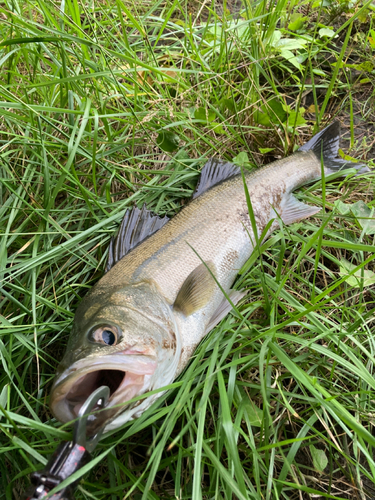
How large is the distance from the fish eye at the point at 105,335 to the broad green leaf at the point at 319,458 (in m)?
1.28

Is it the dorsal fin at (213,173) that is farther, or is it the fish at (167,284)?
the dorsal fin at (213,173)

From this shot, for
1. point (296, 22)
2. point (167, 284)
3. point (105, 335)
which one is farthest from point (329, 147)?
point (105, 335)

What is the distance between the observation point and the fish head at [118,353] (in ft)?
4.79

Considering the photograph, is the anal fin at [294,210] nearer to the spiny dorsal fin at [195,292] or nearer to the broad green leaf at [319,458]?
the spiny dorsal fin at [195,292]

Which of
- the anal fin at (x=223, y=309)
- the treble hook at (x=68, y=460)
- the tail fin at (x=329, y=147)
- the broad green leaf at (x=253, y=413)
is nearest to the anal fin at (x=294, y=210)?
the tail fin at (x=329, y=147)

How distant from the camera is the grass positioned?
5.65 ft

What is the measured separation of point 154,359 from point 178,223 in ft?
3.35

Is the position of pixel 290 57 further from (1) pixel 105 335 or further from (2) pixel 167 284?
(1) pixel 105 335

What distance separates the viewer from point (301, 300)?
2389mm

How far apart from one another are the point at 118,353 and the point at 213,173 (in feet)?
5.48

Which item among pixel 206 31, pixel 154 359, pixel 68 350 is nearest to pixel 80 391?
pixel 68 350

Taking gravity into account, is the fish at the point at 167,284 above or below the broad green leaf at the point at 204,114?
below

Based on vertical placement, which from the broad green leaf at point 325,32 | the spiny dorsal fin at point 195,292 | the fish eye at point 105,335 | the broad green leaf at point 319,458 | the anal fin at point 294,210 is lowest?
the broad green leaf at point 319,458

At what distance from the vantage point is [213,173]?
2.72m
